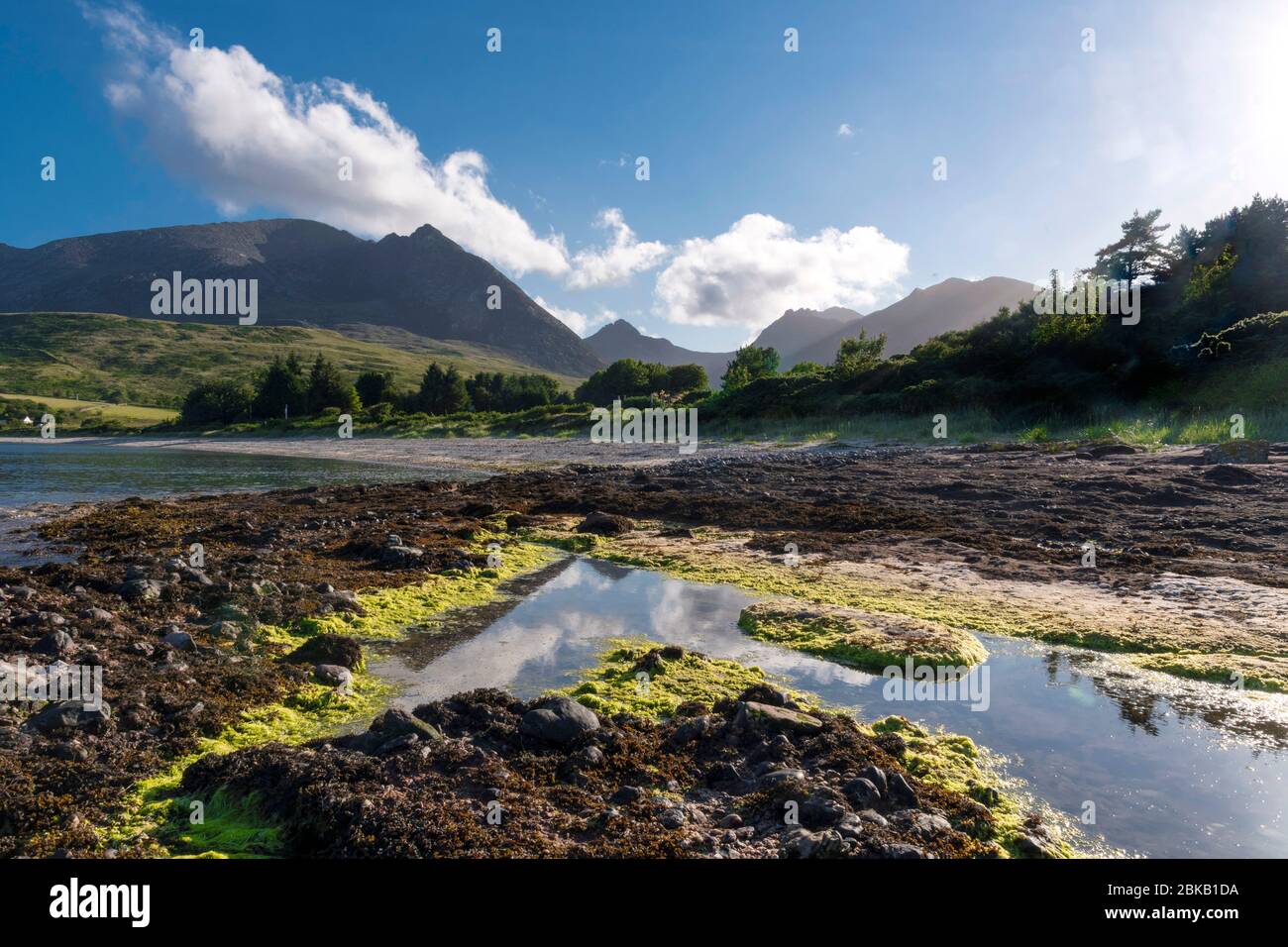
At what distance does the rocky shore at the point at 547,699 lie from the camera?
4.39 metres

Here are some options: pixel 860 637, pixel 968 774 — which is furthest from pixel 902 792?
pixel 860 637

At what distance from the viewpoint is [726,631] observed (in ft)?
30.5

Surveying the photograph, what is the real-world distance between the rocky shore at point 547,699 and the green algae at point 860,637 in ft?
0.36

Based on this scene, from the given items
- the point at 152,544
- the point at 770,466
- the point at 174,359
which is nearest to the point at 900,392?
the point at 770,466

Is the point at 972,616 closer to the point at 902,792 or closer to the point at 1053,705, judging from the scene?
the point at 1053,705

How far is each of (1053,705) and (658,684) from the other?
12.8 ft

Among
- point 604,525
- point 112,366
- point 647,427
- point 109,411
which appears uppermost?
point 112,366

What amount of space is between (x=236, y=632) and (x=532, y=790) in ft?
18.2

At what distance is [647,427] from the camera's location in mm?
58500

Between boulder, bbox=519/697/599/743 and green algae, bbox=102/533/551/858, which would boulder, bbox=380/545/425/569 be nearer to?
green algae, bbox=102/533/551/858

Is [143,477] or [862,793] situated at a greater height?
[143,477]
